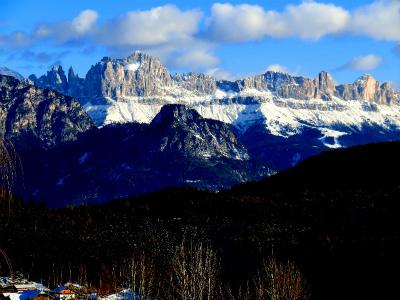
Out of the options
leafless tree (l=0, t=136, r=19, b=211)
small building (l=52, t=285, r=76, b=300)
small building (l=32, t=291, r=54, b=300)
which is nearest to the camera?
leafless tree (l=0, t=136, r=19, b=211)

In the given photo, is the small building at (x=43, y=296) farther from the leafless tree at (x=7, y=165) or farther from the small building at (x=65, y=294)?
the leafless tree at (x=7, y=165)

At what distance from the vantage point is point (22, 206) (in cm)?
6047

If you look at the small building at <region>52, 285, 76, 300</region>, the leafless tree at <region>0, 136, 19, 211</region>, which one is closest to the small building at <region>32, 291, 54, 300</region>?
the small building at <region>52, 285, 76, 300</region>

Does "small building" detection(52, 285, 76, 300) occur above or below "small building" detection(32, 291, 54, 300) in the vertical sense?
below

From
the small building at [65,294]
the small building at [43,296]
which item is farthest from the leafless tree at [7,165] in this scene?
the small building at [65,294]

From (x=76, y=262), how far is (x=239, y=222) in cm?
1817

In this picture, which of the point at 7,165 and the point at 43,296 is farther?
the point at 43,296

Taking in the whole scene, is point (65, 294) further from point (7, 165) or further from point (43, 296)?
point (7, 165)

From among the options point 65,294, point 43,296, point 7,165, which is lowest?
point 65,294

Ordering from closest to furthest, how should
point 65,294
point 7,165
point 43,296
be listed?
point 7,165, point 43,296, point 65,294

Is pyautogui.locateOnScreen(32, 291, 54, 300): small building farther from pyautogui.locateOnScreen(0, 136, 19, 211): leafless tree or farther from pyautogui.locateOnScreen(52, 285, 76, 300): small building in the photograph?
pyautogui.locateOnScreen(0, 136, 19, 211): leafless tree

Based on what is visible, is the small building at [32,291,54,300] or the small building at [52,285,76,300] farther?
the small building at [52,285,76,300]

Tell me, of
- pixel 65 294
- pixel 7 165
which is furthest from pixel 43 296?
pixel 7 165

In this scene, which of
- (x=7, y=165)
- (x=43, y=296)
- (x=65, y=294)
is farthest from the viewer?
(x=65, y=294)
